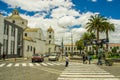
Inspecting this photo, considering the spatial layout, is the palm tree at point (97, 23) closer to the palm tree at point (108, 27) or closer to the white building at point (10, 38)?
the palm tree at point (108, 27)

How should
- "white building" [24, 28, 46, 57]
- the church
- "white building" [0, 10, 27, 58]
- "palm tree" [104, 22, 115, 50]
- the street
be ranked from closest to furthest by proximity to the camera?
the street
"white building" [0, 10, 27, 58]
the church
"palm tree" [104, 22, 115, 50]
"white building" [24, 28, 46, 57]

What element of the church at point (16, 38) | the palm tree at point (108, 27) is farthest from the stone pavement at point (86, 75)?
the palm tree at point (108, 27)

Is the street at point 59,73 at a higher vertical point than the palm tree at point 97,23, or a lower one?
lower

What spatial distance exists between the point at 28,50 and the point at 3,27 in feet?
90.4

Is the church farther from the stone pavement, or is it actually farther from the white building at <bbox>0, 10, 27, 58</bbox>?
the stone pavement

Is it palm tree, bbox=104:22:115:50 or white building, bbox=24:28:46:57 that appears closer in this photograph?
palm tree, bbox=104:22:115:50

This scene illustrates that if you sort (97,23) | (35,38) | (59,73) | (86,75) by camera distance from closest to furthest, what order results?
(86,75) → (59,73) → (97,23) → (35,38)

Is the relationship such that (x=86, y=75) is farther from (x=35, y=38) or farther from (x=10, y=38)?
(x=35, y=38)

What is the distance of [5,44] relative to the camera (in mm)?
55844

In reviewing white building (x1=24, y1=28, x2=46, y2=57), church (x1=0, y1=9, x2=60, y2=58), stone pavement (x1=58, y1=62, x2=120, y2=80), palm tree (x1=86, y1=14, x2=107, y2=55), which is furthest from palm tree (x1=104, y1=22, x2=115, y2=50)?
stone pavement (x1=58, y1=62, x2=120, y2=80)

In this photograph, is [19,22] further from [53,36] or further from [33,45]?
[53,36]

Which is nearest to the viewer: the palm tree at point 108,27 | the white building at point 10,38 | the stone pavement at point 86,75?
the stone pavement at point 86,75

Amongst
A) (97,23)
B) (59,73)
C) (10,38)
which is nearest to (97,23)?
(97,23)

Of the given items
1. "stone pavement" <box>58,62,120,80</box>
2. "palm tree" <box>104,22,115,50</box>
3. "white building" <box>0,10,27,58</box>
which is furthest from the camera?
"palm tree" <box>104,22,115,50</box>
